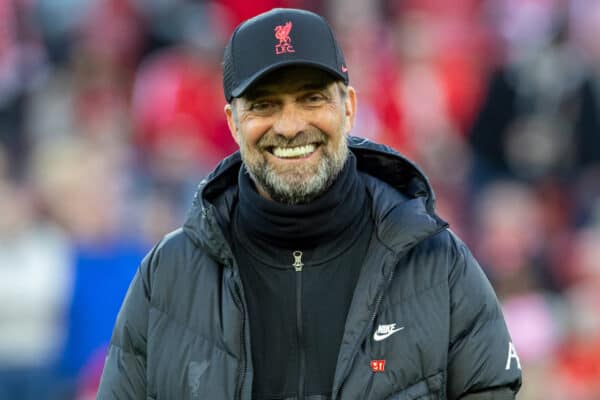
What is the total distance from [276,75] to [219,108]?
17.1 ft

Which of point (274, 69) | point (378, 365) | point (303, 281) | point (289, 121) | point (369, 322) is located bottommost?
point (378, 365)

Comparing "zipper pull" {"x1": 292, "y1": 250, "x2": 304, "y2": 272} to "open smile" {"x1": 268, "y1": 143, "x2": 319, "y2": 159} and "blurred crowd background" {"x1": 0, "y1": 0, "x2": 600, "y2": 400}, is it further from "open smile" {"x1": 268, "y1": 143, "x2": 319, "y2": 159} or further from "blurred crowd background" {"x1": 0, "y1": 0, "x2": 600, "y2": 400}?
"blurred crowd background" {"x1": 0, "y1": 0, "x2": 600, "y2": 400}

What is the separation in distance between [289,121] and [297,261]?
1.22ft

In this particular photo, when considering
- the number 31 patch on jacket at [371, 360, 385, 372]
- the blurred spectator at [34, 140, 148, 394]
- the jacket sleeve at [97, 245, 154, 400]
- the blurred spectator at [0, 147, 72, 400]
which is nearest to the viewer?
the number 31 patch on jacket at [371, 360, 385, 372]

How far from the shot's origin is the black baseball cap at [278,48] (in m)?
3.52

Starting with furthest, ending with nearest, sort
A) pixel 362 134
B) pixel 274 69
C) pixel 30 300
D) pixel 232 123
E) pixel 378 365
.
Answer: pixel 362 134 < pixel 30 300 < pixel 232 123 < pixel 274 69 < pixel 378 365

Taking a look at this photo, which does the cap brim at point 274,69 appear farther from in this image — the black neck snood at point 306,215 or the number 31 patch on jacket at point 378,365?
the number 31 patch on jacket at point 378,365

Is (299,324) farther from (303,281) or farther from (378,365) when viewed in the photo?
(378,365)

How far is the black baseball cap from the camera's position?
3.52 m

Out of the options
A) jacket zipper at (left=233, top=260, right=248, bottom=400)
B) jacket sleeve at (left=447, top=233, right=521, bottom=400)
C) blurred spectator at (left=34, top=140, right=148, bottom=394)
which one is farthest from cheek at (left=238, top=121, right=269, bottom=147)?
blurred spectator at (left=34, top=140, right=148, bottom=394)

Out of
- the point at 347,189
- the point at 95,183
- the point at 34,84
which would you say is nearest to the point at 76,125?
the point at 34,84

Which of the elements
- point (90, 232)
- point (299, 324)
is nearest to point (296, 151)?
point (299, 324)

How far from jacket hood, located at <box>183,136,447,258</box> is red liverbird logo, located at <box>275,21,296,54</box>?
38cm

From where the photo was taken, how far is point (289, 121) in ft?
11.5
